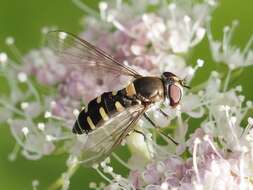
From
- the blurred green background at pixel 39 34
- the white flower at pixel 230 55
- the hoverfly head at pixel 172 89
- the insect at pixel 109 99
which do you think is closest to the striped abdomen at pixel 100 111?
the insect at pixel 109 99

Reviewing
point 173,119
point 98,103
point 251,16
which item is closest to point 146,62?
point 173,119

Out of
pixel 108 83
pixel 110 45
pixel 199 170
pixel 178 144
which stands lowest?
pixel 199 170

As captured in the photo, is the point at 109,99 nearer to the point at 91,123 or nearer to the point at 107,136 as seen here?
the point at 91,123

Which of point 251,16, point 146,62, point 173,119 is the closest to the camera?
point 173,119

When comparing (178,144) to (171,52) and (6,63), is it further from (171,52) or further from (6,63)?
(6,63)

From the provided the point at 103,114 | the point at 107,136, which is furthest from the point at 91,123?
the point at 107,136

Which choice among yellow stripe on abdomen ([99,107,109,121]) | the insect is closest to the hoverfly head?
the insect

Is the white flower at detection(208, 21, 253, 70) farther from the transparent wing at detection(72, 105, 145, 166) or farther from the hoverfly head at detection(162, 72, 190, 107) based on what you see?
the transparent wing at detection(72, 105, 145, 166)

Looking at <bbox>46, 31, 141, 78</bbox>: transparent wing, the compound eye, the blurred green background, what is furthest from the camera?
the blurred green background
